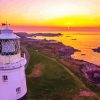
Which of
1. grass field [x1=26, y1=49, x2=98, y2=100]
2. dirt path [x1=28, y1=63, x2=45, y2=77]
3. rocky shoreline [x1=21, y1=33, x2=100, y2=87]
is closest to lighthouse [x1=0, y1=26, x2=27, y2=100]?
grass field [x1=26, y1=49, x2=98, y2=100]

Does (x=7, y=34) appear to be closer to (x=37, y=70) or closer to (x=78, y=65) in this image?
(x=37, y=70)

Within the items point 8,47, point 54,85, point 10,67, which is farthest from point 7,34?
point 54,85

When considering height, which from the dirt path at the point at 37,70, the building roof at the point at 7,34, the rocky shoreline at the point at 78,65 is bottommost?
the rocky shoreline at the point at 78,65

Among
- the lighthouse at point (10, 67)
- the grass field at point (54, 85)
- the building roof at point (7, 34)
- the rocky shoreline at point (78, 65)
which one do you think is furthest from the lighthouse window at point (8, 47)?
the rocky shoreline at point (78, 65)

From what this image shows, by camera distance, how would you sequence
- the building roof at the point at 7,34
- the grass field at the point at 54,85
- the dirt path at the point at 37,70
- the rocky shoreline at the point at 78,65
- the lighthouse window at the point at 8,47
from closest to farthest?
1. the lighthouse window at the point at 8,47
2. the building roof at the point at 7,34
3. the grass field at the point at 54,85
4. the dirt path at the point at 37,70
5. the rocky shoreline at the point at 78,65

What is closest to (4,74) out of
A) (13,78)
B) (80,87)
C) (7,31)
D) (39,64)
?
(13,78)

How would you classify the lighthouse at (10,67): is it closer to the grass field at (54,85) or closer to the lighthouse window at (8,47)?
the lighthouse window at (8,47)

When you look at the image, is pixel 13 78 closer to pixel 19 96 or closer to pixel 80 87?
pixel 19 96

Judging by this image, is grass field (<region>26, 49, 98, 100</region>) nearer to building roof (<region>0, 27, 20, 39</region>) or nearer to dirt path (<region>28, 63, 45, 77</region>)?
dirt path (<region>28, 63, 45, 77</region>)
